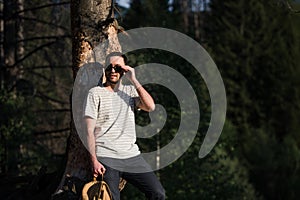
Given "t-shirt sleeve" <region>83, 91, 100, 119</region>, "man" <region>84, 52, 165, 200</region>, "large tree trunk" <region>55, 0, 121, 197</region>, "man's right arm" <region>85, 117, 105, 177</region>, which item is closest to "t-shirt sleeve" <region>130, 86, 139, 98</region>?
"man" <region>84, 52, 165, 200</region>

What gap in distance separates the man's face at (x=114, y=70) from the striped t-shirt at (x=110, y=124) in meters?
0.12

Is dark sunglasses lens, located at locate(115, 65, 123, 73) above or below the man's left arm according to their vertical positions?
above

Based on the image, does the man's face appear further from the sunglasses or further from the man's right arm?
the man's right arm

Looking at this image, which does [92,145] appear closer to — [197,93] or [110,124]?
[110,124]

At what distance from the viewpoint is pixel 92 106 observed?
5812mm

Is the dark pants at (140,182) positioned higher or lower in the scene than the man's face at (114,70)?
lower

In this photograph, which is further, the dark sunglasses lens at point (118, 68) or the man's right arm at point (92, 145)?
the dark sunglasses lens at point (118, 68)

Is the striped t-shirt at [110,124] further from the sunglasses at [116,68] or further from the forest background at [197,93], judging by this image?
the forest background at [197,93]

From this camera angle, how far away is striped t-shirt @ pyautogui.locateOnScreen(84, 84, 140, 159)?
580cm

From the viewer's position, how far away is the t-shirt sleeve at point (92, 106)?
5.78 metres

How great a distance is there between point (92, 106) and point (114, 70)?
15.6 inches

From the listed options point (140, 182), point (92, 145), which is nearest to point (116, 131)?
point (92, 145)

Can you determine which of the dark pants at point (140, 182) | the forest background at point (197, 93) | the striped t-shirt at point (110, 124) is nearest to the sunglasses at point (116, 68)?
the striped t-shirt at point (110, 124)

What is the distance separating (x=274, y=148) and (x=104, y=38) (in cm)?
1908
